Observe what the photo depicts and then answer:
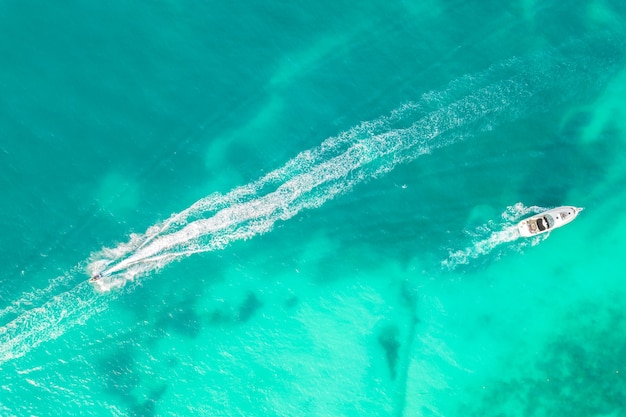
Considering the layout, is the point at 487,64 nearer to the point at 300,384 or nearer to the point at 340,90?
the point at 340,90

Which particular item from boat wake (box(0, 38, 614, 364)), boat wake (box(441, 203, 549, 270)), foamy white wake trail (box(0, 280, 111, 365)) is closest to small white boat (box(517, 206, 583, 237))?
boat wake (box(441, 203, 549, 270))

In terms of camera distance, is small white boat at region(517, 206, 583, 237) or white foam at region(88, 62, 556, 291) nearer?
small white boat at region(517, 206, 583, 237)

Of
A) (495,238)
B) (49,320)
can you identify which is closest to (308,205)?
(495,238)

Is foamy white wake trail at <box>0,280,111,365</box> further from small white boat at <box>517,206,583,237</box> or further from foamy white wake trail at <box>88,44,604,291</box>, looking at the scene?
small white boat at <box>517,206,583,237</box>

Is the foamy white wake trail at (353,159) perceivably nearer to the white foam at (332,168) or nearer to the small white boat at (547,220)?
the white foam at (332,168)

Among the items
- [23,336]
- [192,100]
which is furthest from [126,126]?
[23,336]

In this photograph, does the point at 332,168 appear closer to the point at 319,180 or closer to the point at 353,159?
the point at 319,180
